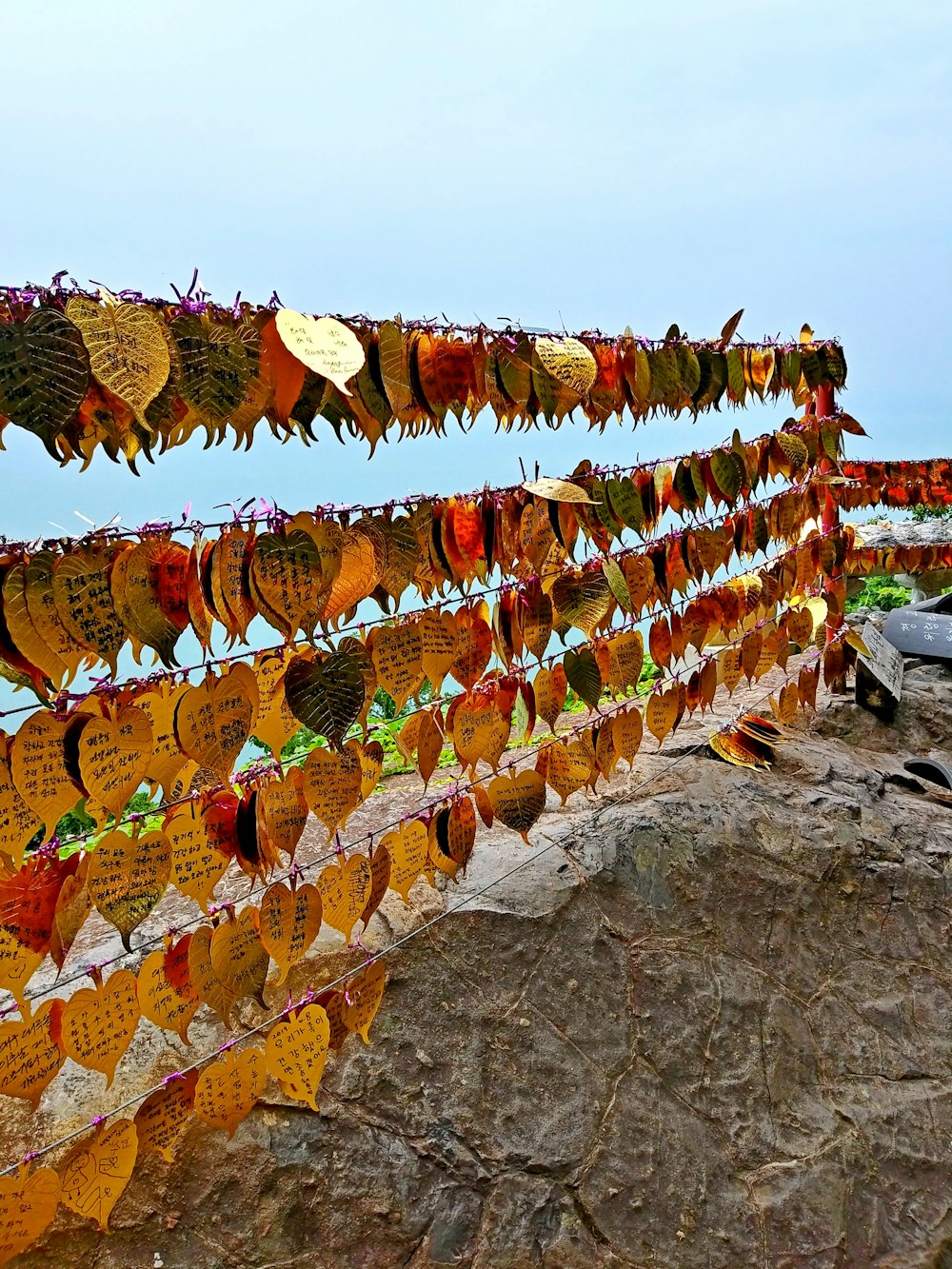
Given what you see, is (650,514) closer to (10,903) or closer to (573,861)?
(573,861)

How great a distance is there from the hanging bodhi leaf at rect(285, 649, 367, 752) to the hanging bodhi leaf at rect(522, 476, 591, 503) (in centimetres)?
41

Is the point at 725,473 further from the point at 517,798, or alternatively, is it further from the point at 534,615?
the point at 517,798

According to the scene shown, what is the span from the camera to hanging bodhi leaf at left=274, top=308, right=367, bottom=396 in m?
1.03

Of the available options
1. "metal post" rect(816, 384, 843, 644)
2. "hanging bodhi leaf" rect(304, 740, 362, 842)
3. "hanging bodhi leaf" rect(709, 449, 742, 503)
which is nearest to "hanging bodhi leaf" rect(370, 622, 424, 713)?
"hanging bodhi leaf" rect(304, 740, 362, 842)

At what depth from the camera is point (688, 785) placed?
218cm

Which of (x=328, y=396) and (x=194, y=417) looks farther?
(x=328, y=396)

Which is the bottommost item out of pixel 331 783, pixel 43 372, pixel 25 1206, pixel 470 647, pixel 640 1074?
pixel 640 1074

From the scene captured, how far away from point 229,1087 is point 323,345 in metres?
1.01

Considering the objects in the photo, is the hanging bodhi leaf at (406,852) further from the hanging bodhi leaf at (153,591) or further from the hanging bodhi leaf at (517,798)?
the hanging bodhi leaf at (153,591)

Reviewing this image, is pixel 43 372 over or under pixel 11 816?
over

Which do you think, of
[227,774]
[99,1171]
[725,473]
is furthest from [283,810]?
[725,473]

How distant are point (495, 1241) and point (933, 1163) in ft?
3.46

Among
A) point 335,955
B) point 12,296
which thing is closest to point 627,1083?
point 335,955

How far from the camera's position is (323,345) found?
41.8 inches
